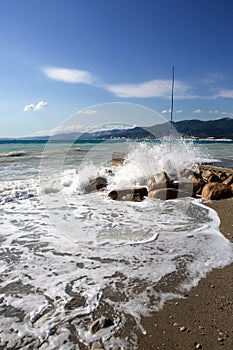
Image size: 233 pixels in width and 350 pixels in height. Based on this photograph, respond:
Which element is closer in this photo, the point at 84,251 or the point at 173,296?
the point at 173,296

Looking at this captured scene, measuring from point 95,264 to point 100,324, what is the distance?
128 centimetres

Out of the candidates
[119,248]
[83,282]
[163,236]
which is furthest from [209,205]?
[83,282]

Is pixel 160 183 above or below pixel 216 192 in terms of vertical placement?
above

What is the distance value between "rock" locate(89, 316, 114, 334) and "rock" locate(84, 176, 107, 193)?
737 centimetres

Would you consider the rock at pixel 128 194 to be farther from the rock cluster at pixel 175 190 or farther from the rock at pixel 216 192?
the rock at pixel 216 192

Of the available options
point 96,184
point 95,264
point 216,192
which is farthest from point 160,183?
point 95,264

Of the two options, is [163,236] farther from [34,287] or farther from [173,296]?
[34,287]

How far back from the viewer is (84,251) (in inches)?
169

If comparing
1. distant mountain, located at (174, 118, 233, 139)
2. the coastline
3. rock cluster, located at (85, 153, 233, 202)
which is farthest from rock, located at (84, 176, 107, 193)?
distant mountain, located at (174, 118, 233, 139)

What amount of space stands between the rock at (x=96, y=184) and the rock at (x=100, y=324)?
7.37 metres

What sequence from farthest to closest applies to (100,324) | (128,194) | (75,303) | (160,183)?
(160,183), (128,194), (75,303), (100,324)

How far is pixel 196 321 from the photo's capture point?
2596mm

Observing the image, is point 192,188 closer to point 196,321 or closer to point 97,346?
point 196,321

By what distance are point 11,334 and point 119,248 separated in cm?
220
